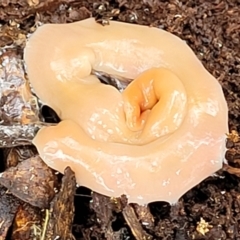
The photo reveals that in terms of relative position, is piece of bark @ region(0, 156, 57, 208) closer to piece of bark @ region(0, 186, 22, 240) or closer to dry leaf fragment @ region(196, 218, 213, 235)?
piece of bark @ region(0, 186, 22, 240)

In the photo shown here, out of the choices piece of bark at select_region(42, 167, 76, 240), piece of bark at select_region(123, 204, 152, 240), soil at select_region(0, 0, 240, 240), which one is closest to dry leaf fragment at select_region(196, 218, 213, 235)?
soil at select_region(0, 0, 240, 240)

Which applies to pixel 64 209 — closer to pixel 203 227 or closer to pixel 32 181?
pixel 32 181

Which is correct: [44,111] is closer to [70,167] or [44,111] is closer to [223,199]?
[70,167]

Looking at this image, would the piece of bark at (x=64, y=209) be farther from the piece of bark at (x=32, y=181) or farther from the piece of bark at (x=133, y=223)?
the piece of bark at (x=133, y=223)

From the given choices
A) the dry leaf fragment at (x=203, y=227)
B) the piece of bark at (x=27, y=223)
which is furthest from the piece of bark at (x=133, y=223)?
the piece of bark at (x=27, y=223)

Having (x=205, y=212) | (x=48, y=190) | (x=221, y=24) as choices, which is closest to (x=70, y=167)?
(x=48, y=190)

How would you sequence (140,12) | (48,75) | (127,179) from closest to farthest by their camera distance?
(127,179)
(48,75)
(140,12)

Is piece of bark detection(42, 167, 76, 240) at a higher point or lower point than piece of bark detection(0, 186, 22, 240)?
higher

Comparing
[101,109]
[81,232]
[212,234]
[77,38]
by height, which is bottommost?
[81,232]
